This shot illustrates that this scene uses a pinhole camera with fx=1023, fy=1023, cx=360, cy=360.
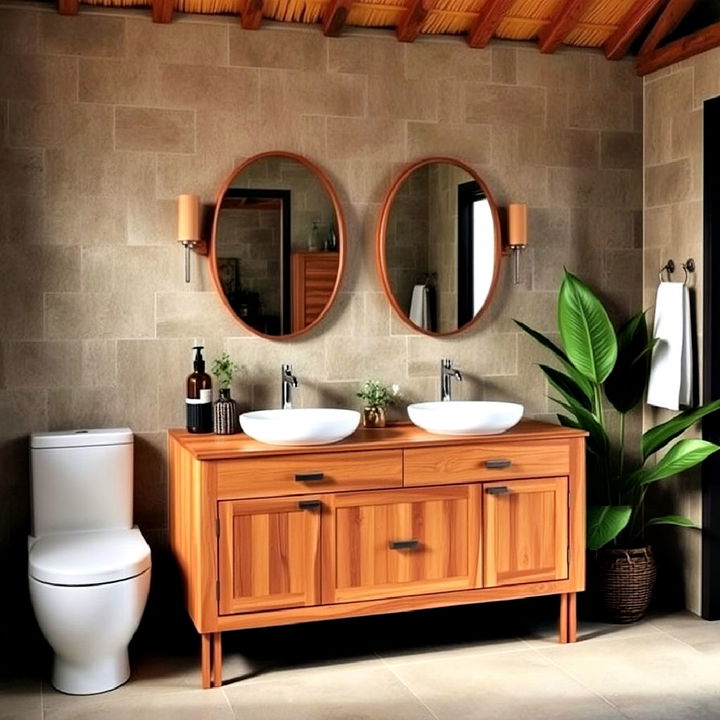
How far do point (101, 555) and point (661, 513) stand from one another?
2.41m

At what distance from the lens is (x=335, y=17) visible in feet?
12.8

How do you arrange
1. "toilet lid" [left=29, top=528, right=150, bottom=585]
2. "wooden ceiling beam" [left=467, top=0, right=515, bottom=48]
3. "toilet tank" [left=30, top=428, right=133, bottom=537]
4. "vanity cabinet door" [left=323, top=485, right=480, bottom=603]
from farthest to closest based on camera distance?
"wooden ceiling beam" [left=467, top=0, right=515, bottom=48]
"toilet tank" [left=30, top=428, right=133, bottom=537]
"vanity cabinet door" [left=323, top=485, right=480, bottom=603]
"toilet lid" [left=29, top=528, right=150, bottom=585]

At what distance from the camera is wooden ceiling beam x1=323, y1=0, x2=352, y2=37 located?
384 cm

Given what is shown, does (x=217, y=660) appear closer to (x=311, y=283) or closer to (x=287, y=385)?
(x=287, y=385)

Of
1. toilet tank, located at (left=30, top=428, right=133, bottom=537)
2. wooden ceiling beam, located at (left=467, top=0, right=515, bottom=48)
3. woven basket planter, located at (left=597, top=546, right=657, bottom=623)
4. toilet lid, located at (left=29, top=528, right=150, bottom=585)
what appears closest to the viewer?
toilet lid, located at (left=29, top=528, right=150, bottom=585)

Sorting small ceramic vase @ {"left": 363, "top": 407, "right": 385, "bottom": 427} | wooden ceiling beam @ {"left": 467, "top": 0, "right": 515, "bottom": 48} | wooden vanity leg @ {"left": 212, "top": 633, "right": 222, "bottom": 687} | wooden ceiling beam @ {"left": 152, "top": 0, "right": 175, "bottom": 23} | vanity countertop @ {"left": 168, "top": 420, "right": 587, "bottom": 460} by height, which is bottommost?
wooden vanity leg @ {"left": 212, "top": 633, "right": 222, "bottom": 687}

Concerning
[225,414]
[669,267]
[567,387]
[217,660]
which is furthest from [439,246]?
[217,660]

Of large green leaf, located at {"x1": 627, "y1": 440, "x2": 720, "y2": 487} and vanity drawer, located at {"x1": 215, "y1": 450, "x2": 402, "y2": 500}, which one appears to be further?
large green leaf, located at {"x1": 627, "y1": 440, "x2": 720, "y2": 487}

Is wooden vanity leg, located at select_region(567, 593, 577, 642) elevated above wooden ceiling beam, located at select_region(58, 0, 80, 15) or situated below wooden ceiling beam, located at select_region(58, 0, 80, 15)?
below

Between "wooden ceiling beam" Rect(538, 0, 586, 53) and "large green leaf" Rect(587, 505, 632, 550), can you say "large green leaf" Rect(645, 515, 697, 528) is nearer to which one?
"large green leaf" Rect(587, 505, 632, 550)

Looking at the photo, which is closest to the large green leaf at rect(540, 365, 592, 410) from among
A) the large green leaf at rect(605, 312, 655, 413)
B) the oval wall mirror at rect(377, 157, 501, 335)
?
the large green leaf at rect(605, 312, 655, 413)

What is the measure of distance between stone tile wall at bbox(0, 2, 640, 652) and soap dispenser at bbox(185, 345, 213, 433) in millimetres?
120

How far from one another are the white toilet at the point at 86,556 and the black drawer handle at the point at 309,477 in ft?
1.84

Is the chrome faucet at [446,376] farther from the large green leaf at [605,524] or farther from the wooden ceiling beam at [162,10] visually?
the wooden ceiling beam at [162,10]
